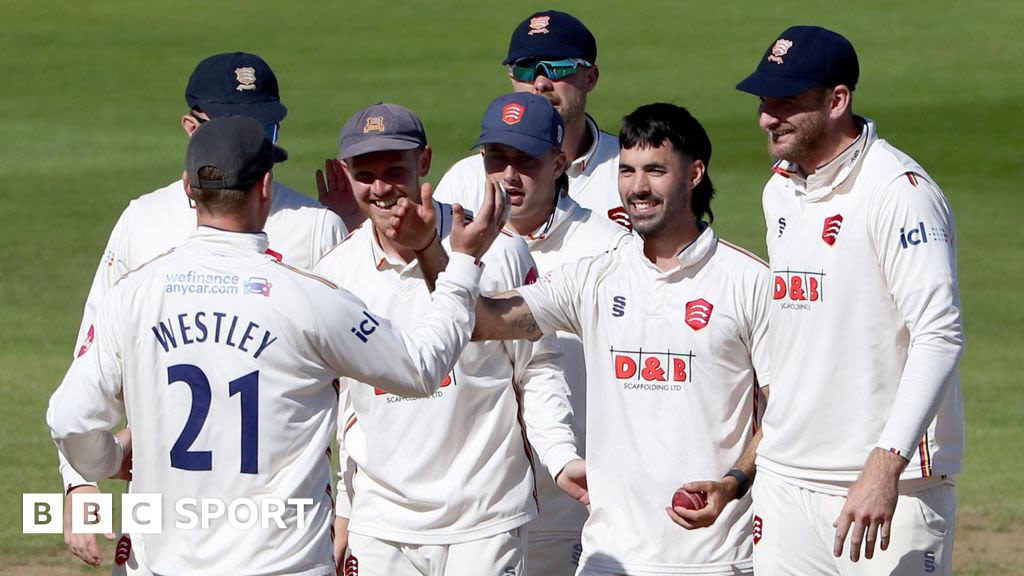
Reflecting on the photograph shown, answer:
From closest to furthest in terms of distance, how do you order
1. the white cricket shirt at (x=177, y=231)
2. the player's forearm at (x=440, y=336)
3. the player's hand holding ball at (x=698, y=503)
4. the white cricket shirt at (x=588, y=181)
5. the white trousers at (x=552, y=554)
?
1. the player's forearm at (x=440, y=336)
2. the player's hand holding ball at (x=698, y=503)
3. the white cricket shirt at (x=177, y=231)
4. the white trousers at (x=552, y=554)
5. the white cricket shirt at (x=588, y=181)

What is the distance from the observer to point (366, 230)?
6.18 metres

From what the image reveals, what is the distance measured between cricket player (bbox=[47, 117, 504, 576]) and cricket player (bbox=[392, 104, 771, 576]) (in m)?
0.94

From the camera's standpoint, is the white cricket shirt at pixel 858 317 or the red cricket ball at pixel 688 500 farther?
the red cricket ball at pixel 688 500

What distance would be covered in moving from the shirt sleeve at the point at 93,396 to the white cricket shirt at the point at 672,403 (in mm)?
1654

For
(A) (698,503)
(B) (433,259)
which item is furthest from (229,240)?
(A) (698,503)

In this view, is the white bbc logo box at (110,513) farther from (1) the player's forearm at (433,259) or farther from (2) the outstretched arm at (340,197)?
(2) the outstretched arm at (340,197)

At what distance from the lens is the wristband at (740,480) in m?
5.79

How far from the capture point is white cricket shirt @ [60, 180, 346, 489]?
6.28 meters

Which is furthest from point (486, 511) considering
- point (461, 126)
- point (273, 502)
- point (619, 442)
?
point (461, 126)

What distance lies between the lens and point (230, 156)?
481 centimetres

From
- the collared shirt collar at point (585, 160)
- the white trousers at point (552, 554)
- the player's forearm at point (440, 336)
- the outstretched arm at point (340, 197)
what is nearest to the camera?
the player's forearm at point (440, 336)

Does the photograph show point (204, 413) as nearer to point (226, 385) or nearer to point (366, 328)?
point (226, 385)

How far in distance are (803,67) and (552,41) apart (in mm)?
2203

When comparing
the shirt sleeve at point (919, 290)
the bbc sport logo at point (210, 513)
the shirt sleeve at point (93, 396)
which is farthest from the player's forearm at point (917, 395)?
the shirt sleeve at point (93, 396)
